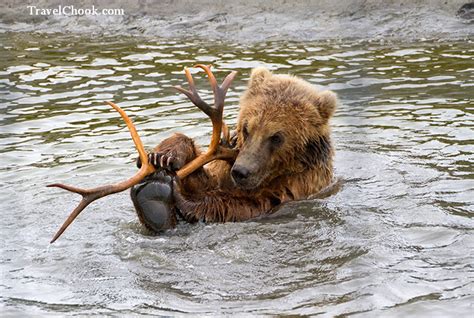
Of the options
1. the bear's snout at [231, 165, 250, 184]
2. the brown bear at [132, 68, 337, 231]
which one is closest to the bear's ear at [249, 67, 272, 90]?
the brown bear at [132, 68, 337, 231]

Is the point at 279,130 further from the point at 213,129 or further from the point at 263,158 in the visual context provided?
the point at 213,129

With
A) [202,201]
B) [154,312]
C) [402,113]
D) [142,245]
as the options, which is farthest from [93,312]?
[402,113]

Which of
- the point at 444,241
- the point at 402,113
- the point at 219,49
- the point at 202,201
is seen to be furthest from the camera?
the point at 219,49

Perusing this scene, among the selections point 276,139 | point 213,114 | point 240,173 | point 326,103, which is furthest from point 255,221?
point 326,103

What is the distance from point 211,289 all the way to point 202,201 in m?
1.31

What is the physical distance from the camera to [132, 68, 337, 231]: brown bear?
20.6 feet

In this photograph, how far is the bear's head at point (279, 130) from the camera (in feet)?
→ 21.0

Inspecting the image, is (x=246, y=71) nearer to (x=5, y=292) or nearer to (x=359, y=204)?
(x=359, y=204)

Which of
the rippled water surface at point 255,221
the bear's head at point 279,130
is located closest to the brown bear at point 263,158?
the bear's head at point 279,130

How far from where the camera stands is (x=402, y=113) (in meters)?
9.23

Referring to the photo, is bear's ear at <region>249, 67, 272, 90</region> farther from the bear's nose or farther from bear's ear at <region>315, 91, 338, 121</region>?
the bear's nose

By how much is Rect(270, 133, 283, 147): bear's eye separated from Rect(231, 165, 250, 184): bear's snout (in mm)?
366

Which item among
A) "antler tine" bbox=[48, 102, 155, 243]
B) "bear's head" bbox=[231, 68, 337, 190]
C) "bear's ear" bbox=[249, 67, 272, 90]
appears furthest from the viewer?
"bear's ear" bbox=[249, 67, 272, 90]

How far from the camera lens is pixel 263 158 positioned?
641cm
